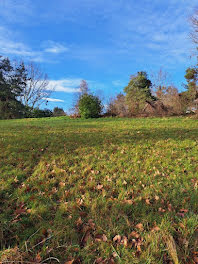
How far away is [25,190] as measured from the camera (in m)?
2.82

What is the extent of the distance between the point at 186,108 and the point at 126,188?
1937 centimetres

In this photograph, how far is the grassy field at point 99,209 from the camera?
1.60m

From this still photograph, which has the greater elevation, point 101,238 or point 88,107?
point 88,107

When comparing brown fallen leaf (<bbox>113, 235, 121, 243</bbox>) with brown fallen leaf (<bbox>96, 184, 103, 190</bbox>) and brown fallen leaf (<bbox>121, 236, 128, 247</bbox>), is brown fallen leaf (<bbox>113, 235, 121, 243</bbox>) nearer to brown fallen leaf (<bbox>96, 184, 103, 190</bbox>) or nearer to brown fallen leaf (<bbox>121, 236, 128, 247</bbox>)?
brown fallen leaf (<bbox>121, 236, 128, 247</bbox>)

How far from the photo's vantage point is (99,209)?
7.47 ft

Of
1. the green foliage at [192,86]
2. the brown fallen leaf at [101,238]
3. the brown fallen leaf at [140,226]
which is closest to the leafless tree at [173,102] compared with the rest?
the green foliage at [192,86]

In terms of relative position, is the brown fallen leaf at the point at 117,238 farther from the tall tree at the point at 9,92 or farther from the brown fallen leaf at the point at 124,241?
the tall tree at the point at 9,92

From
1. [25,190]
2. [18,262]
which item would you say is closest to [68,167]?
[25,190]

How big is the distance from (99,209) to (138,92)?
74.4 ft

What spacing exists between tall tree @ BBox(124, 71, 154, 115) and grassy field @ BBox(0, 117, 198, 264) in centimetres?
1748

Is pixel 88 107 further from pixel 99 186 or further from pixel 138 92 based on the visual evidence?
pixel 99 186

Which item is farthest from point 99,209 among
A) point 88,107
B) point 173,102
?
point 173,102

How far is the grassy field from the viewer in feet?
5.26

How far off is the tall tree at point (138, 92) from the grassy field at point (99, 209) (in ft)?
57.3
